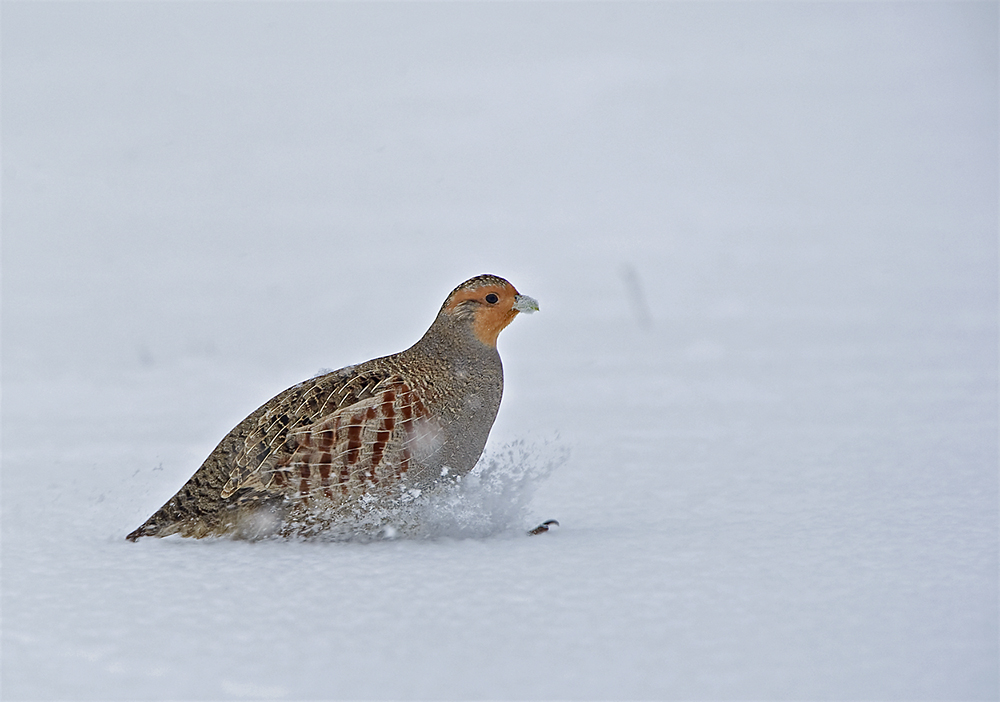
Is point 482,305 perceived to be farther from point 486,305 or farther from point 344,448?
point 344,448

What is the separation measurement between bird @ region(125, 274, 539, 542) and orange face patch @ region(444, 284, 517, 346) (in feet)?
0.22

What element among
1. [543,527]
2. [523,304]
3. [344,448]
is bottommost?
[543,527]

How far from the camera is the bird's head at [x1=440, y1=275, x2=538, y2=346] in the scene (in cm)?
388

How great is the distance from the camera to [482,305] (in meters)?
3.88

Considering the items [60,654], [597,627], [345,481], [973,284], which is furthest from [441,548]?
[973,284]

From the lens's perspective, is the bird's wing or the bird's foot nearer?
the bird's wing

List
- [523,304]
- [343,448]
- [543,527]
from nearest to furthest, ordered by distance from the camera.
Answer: [343,448] → [543,527] → [523,304]

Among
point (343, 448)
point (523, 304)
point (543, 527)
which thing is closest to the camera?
point (343, 448)

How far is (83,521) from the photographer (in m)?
4.00

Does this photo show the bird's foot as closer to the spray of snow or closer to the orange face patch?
the spray of snow

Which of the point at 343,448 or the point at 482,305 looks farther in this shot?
the point at 482,305

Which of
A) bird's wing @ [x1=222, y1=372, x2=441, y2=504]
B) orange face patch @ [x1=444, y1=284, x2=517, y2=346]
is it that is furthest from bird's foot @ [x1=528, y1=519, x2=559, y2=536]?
orange face patch @ [x1=444, y1=284, x2=517, y2=346]

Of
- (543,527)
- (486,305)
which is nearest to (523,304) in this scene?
(486,305)

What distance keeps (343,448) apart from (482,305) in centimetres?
70
